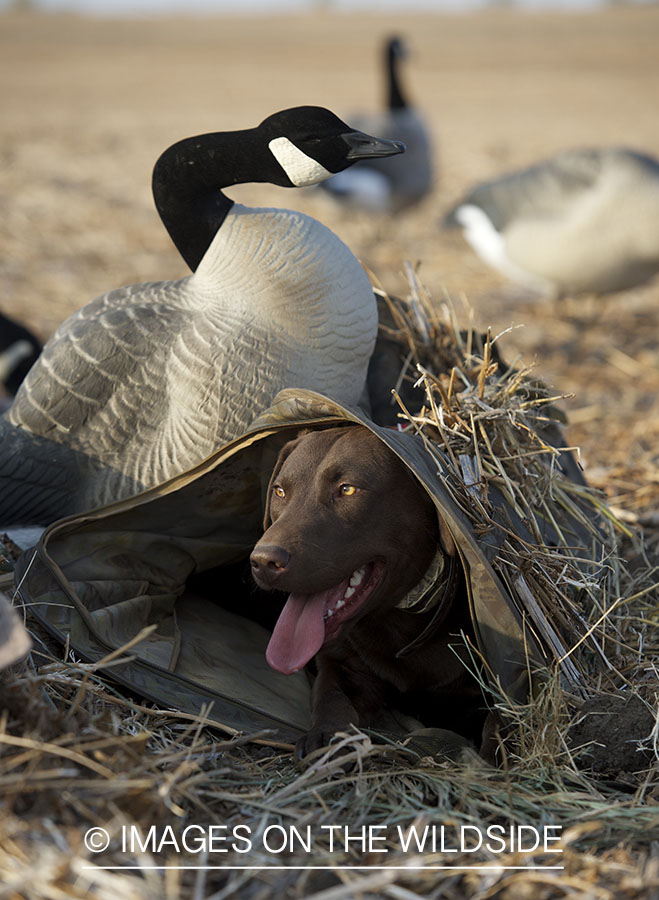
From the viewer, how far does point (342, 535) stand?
2.85m

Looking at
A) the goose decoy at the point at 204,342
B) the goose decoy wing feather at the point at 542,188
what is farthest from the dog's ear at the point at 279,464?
the goose decoy wing feather at the point at 542,188

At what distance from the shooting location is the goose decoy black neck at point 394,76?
13773mm

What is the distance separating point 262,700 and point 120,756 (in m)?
1.08

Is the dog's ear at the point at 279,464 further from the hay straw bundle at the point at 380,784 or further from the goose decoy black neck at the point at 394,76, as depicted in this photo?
the goose decoy black neck at the point at 394,76

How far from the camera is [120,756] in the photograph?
7.50ft

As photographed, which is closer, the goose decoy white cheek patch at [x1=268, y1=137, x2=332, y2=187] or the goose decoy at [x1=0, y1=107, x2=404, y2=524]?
the goose decoy at [x1=0, y1=107, x2=404, y2=524]

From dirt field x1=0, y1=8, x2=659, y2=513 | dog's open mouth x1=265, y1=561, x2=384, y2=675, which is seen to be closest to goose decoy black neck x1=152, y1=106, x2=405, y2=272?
dirt field x1=0, y1=8, x2=659, y2=513

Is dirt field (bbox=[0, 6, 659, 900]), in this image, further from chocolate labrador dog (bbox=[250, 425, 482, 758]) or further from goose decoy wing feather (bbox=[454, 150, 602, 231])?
goose decoy wing feather (bbox=[454, 150, 602, 231])

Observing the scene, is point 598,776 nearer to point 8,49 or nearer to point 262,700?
point 262,700

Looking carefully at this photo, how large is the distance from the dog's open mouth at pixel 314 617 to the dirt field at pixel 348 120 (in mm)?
347

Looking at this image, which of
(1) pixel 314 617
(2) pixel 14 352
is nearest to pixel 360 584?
(1) pixel 314 617

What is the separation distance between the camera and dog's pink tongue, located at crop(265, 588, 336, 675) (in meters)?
2.87

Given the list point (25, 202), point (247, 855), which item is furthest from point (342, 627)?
point (25, 202)

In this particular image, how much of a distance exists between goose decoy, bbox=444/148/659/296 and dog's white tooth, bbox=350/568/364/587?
5.98m
